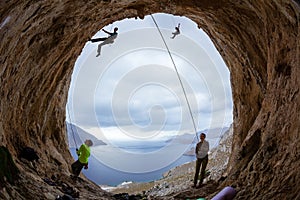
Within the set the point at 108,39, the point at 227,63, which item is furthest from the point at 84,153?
the point at 227,63

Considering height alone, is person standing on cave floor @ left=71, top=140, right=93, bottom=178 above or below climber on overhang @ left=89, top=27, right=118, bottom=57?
below

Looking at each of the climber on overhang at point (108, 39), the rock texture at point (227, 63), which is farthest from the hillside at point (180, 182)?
the climber on overhang at point (108, 39)

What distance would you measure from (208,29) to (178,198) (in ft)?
21.5

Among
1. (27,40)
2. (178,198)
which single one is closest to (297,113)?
(178,198)

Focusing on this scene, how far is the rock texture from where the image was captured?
6082 mm

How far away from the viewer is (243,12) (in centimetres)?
873

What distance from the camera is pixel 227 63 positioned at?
42.1 feet

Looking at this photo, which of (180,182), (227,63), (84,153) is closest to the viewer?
(84,153)

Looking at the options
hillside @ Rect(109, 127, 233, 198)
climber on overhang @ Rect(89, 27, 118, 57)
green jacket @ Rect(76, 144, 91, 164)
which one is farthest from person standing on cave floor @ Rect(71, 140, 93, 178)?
climber on overhang @ Rect(89, 27, 118, 57)

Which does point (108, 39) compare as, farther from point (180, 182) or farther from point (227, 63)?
point (180, 182)

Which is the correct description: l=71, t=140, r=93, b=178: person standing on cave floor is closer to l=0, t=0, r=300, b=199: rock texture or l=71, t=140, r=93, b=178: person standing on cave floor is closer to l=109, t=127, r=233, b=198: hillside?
l=0, t=0, r=300, b=199: rock texture

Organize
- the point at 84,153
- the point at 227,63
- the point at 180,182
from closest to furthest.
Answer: the point at 84,153 → the point at 227,63 → the point at 180,182

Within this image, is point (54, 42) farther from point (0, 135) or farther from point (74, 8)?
point (0, 135)

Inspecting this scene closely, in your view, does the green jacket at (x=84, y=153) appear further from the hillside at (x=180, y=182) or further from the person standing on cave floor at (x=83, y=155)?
the hillside at (x=180, y=182)
